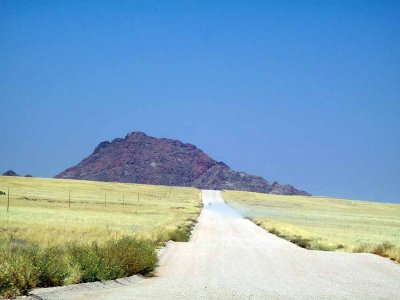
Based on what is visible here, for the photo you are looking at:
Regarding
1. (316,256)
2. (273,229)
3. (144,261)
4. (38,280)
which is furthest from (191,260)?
(273,229)

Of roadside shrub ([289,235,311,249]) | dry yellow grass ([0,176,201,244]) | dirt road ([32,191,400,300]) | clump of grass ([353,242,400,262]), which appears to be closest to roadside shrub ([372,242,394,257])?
clump of grass ([353,242,400,262])

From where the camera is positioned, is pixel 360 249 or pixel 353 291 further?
pixel 360 249

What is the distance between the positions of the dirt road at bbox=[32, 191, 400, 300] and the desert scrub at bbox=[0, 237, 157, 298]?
0.44 meters

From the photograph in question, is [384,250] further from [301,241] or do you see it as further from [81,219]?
[81,219]

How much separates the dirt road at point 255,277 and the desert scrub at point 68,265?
1.45 feet

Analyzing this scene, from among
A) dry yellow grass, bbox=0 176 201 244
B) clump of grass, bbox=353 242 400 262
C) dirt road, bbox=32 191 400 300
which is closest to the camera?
dirt road, bbox=32 191 400 300

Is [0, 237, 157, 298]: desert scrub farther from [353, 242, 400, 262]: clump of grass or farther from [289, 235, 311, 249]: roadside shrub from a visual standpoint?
[289, 235, 311, 249]: roadside shrub

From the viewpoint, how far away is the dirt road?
46.9ft

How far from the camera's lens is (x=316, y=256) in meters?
27.8

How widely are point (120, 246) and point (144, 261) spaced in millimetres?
911

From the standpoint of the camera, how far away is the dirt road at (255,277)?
14289mm

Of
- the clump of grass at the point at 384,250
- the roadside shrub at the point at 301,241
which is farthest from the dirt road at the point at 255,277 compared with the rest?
the roadside shrub at the point at 301,241

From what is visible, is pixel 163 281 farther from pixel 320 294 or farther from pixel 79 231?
pixel 79 231

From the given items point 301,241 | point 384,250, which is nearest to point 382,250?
point 384,250
